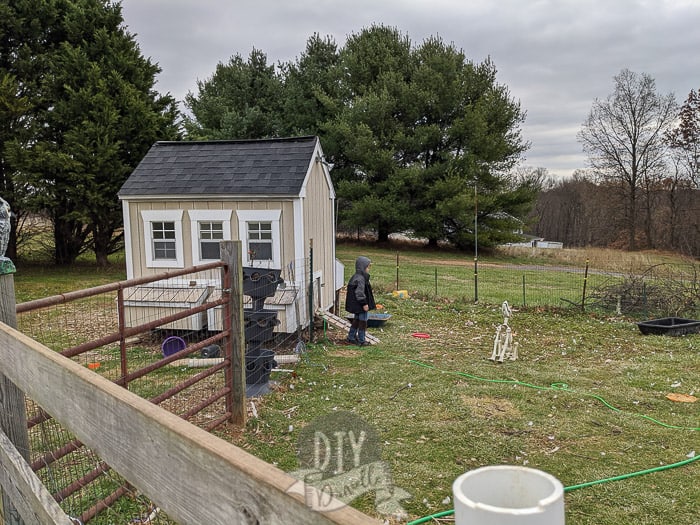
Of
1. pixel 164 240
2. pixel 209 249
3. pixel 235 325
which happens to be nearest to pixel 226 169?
pixel 209 249

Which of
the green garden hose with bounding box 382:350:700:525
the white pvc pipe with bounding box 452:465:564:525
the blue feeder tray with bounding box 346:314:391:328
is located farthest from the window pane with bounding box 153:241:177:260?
the white pvc pipe with bounding box 452:465:564:525

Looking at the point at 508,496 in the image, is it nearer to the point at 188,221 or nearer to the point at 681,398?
the point at 681,398

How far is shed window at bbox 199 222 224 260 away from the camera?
9.36 meters

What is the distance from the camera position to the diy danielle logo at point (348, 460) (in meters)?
3.67

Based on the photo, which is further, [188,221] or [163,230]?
[163,230]

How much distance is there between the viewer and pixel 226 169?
31.9 feet

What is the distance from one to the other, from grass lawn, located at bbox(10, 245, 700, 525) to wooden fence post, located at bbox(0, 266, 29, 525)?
238 cm

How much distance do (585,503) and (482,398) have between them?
242 centimetres

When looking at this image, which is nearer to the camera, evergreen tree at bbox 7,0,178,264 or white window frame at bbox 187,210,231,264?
white window frame at bbox 187,210,231,264

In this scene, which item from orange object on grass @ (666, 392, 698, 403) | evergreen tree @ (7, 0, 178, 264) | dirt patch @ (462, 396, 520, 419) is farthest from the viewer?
evergreen tree @ (7, 0, 178, 264)

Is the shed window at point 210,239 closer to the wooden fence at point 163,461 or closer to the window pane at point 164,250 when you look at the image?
the window pane at point 164,250

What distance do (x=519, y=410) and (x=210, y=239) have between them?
604 cm

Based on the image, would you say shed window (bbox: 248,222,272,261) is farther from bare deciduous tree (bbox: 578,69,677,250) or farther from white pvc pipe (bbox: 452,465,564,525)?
bare deciduous tree (bbox: 578,69,677,250)

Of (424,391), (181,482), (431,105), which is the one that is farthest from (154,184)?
(431,105)
